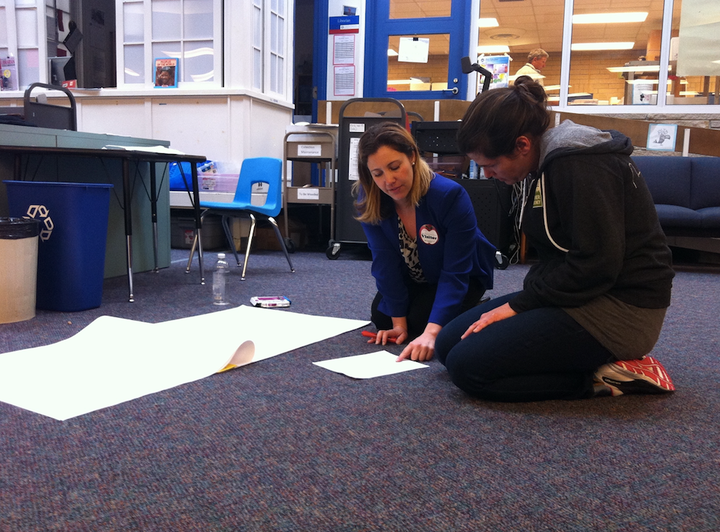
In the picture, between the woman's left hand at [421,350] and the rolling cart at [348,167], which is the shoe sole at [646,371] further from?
the rolling cart at [348,167]

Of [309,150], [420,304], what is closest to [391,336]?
[420,304]

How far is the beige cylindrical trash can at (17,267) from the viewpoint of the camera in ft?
6.81

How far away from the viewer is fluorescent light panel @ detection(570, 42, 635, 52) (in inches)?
217

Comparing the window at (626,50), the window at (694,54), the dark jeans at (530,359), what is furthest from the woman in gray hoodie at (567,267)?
the window at (694,54)

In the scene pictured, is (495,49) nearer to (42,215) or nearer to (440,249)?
(440,249)

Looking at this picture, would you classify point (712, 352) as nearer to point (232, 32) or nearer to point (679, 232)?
point (679, 232)

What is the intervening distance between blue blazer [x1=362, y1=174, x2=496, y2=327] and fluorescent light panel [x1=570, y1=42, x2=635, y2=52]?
13.6 ft

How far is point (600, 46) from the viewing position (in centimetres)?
618

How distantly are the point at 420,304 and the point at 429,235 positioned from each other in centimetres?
28

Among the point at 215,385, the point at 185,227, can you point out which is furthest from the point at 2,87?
the point at 215,385

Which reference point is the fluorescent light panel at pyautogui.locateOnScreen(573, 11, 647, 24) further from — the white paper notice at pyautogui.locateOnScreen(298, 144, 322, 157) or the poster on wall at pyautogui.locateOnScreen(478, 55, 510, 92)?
the white paper notice at pyautogui.locateOnScreen(298, 144, 322, 157)

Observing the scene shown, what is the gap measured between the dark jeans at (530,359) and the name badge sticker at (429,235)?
1.59 feet

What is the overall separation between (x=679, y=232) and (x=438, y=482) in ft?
11.9

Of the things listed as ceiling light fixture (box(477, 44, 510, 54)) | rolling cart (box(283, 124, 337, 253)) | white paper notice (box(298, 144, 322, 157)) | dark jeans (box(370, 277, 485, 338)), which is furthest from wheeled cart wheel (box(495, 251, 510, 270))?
ceiling light fixture (box(477, 44, 510, 54))
